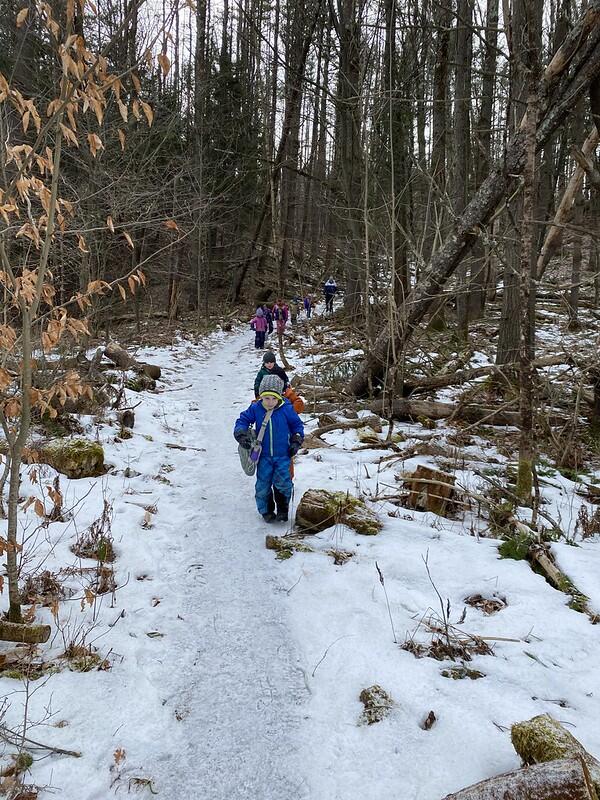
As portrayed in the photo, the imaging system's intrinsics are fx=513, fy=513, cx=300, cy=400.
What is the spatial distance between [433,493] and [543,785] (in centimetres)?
375

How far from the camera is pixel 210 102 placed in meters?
23.3

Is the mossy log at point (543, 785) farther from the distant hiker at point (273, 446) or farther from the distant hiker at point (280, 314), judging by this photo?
the distant hiker at point (280, 314)

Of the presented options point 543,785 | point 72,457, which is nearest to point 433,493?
point 543,785

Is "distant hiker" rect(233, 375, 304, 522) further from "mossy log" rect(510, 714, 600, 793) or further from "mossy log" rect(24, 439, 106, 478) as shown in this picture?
"mossy log" rect(510, 714, 600, 793)

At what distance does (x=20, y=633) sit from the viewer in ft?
11.0

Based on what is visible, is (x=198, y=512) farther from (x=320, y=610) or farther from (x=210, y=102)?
(x=210, y=102)

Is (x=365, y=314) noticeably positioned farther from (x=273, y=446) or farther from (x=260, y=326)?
(x=260, y=326)

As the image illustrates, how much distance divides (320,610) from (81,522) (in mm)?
2614

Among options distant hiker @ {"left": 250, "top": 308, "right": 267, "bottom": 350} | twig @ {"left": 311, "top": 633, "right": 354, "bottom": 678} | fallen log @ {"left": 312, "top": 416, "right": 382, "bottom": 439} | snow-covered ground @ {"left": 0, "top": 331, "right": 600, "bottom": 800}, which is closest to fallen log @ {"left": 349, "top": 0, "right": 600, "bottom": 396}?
fallen log @ {"left": 312, "top": 416, "right": 382, "bottom": 439}

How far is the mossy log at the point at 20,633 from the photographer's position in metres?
3.34

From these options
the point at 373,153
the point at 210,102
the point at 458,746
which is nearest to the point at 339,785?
the point at 458,746

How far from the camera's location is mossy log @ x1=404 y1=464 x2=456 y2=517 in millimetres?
5570

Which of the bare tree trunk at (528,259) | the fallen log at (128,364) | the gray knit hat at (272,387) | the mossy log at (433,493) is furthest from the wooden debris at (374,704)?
the fallen log at (128,364)

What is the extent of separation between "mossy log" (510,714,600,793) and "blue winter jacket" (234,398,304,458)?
355 cm
